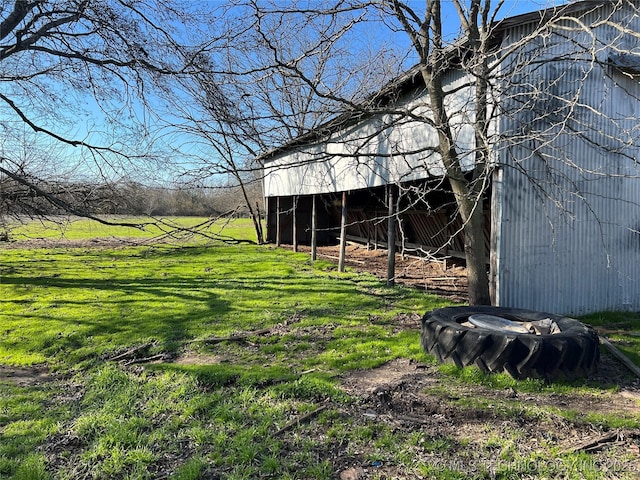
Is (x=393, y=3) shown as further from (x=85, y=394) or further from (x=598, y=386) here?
(x=85, y=394)

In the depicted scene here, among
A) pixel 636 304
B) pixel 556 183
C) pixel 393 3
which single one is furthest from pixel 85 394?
pixel 636 304

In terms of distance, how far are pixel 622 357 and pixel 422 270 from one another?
26.2ft

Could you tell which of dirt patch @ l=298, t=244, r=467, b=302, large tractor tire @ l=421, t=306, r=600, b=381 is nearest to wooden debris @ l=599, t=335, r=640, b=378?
large tractor tire @ l=421, t=306, r=600, b=381

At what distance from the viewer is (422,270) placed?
535 inches

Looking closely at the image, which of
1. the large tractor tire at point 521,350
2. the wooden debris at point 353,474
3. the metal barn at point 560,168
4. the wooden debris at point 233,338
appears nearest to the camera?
the wooden debris at point 353,474

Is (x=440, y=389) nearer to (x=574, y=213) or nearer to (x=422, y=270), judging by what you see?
(x=574, y=213)

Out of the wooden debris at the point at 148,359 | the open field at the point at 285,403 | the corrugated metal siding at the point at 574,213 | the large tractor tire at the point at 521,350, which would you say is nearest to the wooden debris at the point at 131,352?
the open field at the point at 285,403

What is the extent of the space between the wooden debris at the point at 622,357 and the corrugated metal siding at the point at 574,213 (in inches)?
64.7

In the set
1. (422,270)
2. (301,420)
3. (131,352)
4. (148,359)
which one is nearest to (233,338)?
(148,359)

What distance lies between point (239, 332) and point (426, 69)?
5.60 metres

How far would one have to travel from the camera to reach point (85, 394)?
16.8 ft

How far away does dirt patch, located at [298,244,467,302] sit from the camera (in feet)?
35.2

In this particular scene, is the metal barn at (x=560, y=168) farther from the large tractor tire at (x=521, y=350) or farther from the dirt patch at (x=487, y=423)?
the dirt patch at (x=487, y=423)

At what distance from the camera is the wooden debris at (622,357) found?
525cm
